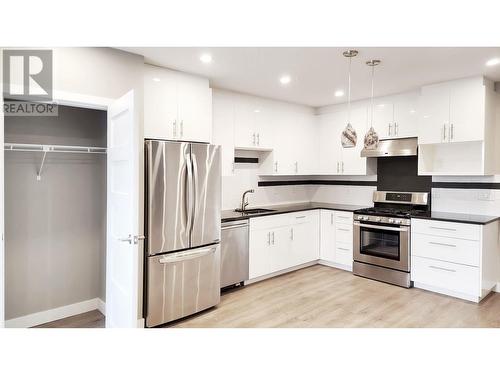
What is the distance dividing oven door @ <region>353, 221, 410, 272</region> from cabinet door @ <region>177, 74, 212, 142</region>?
7.99ft

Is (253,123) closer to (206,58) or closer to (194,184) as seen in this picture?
(206,58)

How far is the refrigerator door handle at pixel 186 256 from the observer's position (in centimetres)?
302

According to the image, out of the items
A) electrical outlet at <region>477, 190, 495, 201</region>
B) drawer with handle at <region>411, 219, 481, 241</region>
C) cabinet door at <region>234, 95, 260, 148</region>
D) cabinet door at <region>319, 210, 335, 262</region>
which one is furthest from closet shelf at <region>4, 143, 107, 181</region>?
electrical outlet at <region>477, 190, 495, 201</region>

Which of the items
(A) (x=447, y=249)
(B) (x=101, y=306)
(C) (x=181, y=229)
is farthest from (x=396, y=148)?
(B) (x=101, y=306)

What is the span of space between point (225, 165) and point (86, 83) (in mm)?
1891

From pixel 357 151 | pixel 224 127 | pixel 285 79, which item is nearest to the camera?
pixel 285 79

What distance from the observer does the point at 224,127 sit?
418cm

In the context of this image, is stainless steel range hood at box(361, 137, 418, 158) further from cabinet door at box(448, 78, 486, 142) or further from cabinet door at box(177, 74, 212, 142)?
cabinet door at box(177, 74, 212, 142)

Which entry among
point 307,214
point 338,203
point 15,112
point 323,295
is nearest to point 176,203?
point 15,112

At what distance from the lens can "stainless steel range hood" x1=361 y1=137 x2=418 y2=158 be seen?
14.1 feet

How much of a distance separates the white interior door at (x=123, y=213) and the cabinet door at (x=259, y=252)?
1.82 meters

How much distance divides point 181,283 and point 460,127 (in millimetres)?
3475

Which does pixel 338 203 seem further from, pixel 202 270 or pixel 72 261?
pixel 72 261

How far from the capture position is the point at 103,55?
2.74 meters
